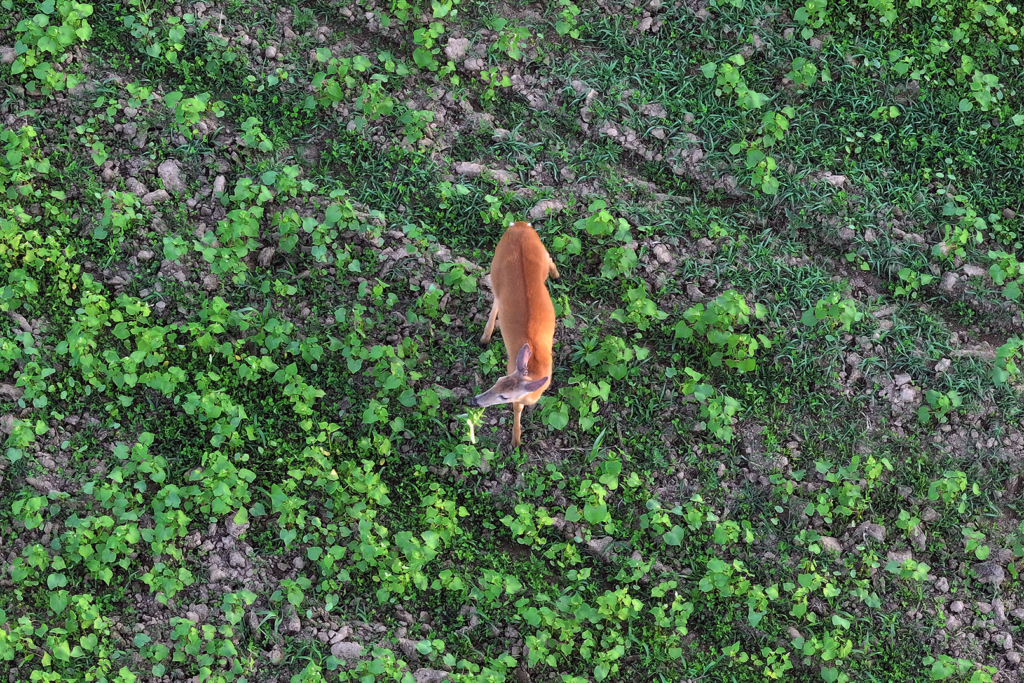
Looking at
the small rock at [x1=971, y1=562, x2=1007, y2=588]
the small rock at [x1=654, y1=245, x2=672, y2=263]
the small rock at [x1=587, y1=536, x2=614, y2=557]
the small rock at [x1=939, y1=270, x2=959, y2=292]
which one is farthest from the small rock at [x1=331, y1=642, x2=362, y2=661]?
the small rock at [x1=939, y1=270, x2=959, y2=292]

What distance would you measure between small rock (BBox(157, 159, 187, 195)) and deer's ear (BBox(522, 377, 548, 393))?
A: 10.5ft

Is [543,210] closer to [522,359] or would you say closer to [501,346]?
[501,346]

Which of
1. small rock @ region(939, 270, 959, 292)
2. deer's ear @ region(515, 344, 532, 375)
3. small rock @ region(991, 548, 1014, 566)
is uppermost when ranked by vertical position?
small rock @ region(939, 270, 959, 292)

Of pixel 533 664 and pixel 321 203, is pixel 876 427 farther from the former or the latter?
pixel 321 203

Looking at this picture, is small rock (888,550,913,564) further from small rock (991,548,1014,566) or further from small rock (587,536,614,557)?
small rock (587,536,614,557)

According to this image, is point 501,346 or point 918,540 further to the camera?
point 501,346

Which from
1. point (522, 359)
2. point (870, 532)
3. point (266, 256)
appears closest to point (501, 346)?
point (522, 359)

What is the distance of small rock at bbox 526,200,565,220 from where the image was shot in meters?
6.81

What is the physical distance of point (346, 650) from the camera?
17.7ft

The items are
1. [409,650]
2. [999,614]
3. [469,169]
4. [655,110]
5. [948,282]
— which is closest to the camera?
[409,650]

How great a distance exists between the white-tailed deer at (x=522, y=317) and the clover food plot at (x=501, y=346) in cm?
62

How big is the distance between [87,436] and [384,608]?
2.25 m

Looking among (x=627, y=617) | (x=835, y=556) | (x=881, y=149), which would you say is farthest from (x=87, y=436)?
(x=881, y=149)

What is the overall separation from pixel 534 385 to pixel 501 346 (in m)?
1.08
